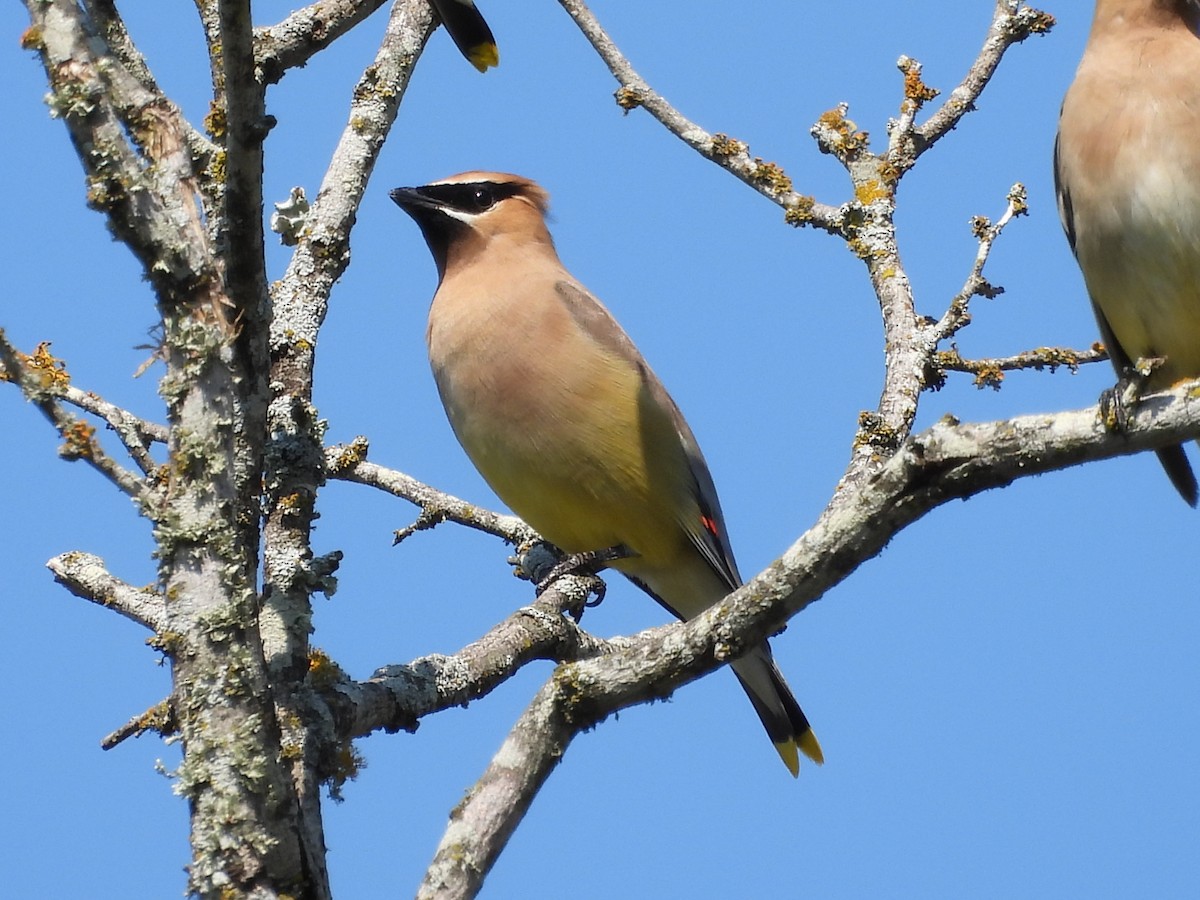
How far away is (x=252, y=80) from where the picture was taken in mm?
2895

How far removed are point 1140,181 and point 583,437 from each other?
196 centimetres

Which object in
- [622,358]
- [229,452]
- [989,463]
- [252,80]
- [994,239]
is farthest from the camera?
[622,358]

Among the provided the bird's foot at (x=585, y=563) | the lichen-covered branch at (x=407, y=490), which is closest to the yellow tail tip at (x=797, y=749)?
the bird's foot at (x=585, y=563)

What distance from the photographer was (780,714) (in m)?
5.50

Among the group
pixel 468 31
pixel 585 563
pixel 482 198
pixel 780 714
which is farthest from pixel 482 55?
pixel 780 714

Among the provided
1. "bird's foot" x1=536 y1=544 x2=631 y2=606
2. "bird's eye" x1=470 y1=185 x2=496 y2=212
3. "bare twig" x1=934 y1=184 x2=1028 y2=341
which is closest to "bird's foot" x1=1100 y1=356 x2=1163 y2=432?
"bare twig" x1=934 y1=184 x2=1028 y2=341

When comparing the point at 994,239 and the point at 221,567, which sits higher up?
the point at 994,239

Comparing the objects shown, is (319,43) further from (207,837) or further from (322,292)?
(207,837)

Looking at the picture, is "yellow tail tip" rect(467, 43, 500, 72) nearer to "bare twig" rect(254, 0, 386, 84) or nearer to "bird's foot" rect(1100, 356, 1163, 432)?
"bare twig" rect(254, 0, 386, 84)

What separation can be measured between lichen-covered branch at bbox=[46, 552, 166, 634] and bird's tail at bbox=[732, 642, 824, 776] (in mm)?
2229

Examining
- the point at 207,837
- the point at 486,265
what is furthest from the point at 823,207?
the point at 207,837

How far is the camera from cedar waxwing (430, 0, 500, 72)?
3818 mm

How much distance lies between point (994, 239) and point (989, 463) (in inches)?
83.8

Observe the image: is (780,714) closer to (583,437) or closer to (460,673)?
(583,437)
